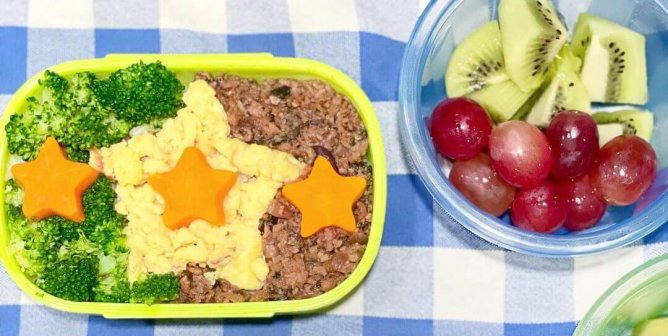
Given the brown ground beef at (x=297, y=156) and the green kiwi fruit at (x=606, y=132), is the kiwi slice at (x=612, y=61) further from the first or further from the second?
the brown ground beef at (x=297, y=156)

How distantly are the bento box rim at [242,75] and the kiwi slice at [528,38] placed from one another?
0.85ft

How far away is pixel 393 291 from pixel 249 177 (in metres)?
0.34

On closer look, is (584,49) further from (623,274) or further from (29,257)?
(29,257)

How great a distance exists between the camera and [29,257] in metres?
1.58

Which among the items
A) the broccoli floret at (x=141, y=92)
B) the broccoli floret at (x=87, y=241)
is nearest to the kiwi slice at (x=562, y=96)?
the broccoli floret at (x=141, y=92)

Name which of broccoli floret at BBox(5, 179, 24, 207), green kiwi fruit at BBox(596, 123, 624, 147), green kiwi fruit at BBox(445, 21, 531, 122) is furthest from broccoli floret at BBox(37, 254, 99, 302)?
green kiwi fruit at BBox(596, 123, 624, 147)

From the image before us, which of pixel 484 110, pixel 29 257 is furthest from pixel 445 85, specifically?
pixel 29 257

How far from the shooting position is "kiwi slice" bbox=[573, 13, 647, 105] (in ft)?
5.33

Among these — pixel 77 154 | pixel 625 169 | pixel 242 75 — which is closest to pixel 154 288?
pixel 77 154

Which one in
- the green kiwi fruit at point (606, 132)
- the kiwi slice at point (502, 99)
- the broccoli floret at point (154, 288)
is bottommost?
the broccoli floret at point (154, 288)

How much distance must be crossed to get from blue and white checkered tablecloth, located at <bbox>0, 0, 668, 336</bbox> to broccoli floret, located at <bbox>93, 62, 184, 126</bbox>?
174mm

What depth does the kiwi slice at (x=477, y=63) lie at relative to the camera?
1649 mm

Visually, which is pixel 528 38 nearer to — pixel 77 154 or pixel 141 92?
pixel 141 92

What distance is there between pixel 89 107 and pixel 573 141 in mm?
815
